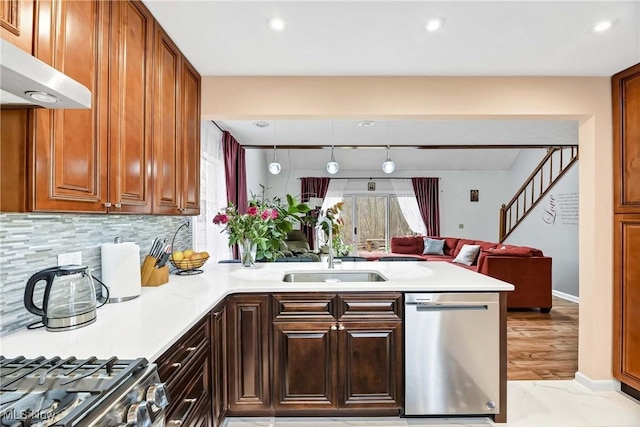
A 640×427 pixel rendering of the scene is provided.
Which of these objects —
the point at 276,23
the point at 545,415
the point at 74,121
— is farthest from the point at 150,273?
the point at 545,415

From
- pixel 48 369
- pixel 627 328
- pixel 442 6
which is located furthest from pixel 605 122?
pixel 48 369

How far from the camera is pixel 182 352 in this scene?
1366 mm

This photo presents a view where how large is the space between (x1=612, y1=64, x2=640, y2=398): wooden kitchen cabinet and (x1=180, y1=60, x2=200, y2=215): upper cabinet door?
126 inches

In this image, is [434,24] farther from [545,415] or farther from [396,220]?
[396,220]

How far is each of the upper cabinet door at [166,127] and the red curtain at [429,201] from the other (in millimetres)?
6820

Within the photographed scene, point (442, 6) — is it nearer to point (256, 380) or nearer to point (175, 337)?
point (175, 337)

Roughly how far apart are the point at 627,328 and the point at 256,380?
2.69 m

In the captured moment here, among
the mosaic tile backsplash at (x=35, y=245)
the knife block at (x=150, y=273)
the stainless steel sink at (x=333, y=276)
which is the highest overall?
the mosaic tile backsplash at (x=35, y=245)

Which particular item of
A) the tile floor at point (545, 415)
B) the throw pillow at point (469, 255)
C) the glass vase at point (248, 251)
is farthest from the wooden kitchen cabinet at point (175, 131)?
the throw pillow at point (469, 255)

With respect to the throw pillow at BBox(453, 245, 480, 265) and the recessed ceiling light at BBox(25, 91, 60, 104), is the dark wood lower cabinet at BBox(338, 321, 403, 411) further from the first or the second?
the throw pillow at BBox(453, 245, 480, 265)

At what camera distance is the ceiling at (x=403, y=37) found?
5.80 feet

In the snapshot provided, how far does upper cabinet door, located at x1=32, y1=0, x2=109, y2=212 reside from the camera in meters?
1.07

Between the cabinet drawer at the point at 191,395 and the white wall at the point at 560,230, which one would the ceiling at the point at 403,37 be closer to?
the cabinet drawer at the point at 191,395

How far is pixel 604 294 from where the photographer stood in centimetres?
251
